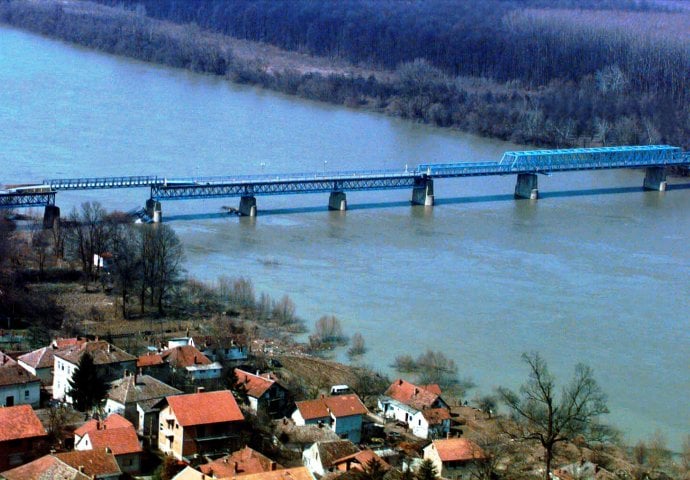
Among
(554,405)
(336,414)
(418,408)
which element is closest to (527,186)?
(554,405)

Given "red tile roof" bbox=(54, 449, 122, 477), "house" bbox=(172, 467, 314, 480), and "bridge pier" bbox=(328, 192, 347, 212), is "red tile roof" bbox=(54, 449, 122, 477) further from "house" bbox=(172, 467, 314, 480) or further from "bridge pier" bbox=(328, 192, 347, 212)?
"bridge pier" bbox=(328, 192, 347, 212)

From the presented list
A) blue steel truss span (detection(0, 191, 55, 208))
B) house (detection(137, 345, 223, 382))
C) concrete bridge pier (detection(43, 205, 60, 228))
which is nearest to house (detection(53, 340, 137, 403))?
house (detection(137, 345, 223, 382))

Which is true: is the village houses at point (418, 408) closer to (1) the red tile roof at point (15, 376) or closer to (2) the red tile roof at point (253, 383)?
(2) the red tile roof at point (253, 383)

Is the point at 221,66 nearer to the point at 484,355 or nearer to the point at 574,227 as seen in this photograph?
the point at 574,227

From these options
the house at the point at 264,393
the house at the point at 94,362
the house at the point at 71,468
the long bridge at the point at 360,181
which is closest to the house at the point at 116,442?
the house at the point at 71,468

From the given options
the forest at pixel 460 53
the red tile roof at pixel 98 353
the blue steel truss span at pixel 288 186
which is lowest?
the red tile roof at pixel 98 353

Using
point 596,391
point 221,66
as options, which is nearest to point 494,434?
point 596,391
